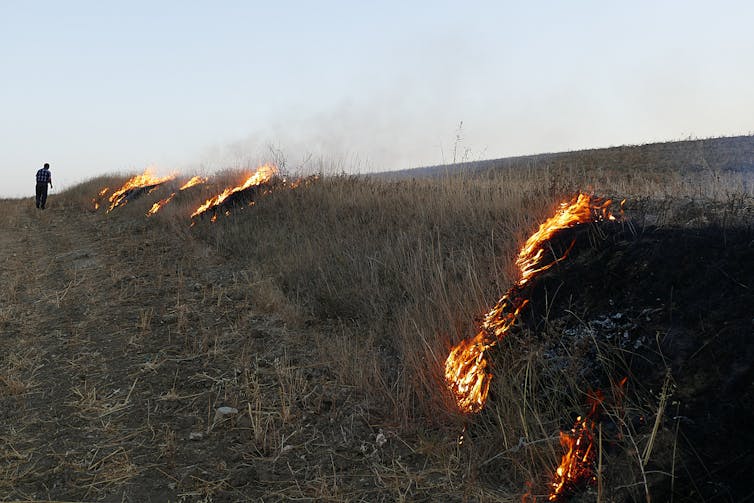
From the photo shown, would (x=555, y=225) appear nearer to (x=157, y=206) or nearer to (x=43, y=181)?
(x=157, y=206)

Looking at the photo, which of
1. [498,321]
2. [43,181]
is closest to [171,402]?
[498,321]

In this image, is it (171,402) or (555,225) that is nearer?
(171,402)

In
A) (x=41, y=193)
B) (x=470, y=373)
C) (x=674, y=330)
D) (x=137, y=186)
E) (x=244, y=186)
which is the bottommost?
(x=470, y=373)

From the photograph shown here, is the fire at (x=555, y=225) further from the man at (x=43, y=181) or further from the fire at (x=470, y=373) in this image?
the man at (x=43, y=181)

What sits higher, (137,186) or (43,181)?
(43,181)

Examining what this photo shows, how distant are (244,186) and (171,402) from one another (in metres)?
8.33

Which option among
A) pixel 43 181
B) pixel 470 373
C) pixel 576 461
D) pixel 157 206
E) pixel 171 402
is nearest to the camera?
pixel 576 461

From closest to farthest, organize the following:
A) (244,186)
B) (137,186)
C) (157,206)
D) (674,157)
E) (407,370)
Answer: (407,370)
(244,186)
(157,206)
(137,186)
(674,157)

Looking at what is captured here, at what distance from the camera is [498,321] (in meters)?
3.96

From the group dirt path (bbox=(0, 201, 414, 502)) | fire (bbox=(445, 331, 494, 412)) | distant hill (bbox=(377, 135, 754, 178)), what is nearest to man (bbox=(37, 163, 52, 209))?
distant hill (bbox=(377, 135, 754, 178))

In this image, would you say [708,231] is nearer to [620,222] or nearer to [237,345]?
[620,222]

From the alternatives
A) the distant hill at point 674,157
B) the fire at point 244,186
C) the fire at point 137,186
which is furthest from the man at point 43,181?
the distant hill at point 674,157

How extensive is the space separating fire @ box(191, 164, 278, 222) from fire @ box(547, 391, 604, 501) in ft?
32.9

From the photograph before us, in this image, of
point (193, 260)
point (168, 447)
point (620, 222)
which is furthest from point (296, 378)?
point (193, 260)
